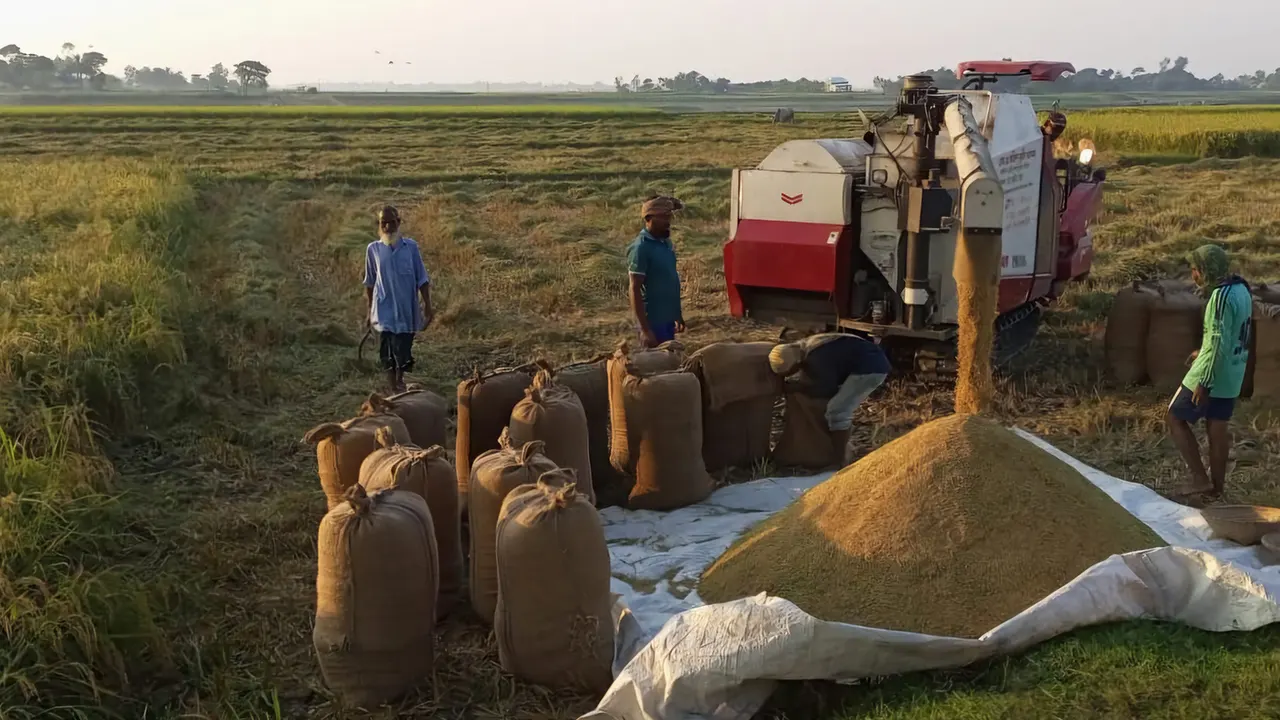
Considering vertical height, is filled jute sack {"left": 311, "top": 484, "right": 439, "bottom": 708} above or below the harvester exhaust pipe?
below

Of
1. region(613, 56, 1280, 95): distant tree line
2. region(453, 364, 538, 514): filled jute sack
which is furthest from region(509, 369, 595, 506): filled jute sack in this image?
region(613, 56, 1280, 95): distant tree line

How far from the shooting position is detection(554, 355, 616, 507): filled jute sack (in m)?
4.84

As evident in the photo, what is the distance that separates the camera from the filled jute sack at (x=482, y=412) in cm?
445

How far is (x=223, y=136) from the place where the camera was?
33188mm

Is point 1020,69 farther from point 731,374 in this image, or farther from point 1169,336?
point 731,374

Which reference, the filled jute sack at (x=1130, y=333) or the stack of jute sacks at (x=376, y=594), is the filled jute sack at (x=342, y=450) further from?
the filled jute sack at (x=1130, y=333)

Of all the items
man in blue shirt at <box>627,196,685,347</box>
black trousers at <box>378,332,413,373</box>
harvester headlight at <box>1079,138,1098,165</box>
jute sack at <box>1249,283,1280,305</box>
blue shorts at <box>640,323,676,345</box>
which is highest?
harvester headlight at <box>1079,138,1098,165</box>

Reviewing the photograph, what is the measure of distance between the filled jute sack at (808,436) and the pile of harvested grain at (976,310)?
75 cm

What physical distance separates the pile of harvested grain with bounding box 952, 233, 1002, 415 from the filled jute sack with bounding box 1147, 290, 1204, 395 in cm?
200

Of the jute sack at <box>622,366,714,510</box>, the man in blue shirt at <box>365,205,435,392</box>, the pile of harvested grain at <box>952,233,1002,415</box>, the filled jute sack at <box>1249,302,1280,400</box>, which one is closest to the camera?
the jute sack at <box>622,366,714,510</box>

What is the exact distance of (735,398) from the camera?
205 inches

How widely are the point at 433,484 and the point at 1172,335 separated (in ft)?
17.1

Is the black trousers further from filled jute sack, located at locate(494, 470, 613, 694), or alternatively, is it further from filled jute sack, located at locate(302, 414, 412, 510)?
filled jute sack, located at locate(494, 470, 613, 694)

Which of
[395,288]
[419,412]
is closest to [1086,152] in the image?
[395,288]
